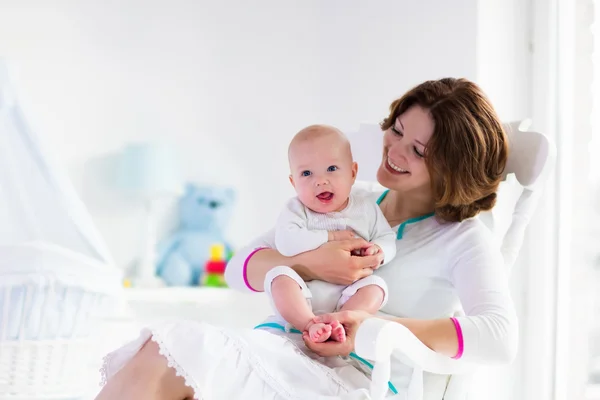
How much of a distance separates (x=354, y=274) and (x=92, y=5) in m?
2.40

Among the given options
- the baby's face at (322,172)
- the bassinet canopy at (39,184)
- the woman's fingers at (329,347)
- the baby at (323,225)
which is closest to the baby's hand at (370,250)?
the baby at (323,225)

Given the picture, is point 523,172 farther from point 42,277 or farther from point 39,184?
point 39,184

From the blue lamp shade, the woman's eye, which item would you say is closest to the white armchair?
the woman's eye

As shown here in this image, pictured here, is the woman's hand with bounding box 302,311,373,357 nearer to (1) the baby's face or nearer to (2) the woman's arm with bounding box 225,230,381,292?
(2) the woman's arm with bounding box 225,230,381,292

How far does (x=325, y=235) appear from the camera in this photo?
4.50ft

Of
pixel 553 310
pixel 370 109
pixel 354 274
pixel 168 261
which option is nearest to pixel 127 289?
pixel 168 261

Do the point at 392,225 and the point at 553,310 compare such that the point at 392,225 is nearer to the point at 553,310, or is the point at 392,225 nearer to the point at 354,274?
the point at 354,274

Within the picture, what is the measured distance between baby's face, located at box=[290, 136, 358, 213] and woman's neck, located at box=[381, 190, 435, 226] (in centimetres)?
19

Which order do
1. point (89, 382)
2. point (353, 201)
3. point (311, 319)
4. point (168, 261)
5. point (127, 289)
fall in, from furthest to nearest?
point (168, 261)
point (127, 289)
point (89, 382)
point (353, 201)
point (311, 319)

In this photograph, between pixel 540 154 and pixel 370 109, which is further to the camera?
pixel 370 109

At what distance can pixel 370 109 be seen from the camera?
10.1ft

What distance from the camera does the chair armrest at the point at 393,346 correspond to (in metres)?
0.99

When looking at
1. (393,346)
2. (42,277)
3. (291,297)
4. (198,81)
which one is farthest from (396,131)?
(198,81)

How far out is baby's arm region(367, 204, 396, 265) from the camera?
1.38 meters
